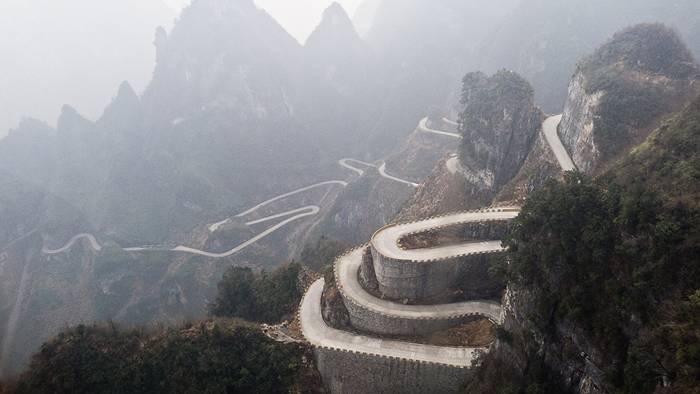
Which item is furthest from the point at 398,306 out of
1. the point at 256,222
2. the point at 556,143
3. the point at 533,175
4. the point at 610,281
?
the point at 256,222

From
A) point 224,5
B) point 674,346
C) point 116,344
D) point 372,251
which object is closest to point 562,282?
point 674,346

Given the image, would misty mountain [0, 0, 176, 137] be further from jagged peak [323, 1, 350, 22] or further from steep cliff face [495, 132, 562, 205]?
steep cliff face [495, 132, 562, 205]

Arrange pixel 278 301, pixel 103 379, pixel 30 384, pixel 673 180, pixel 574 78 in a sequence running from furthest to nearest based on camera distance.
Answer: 1. pixel 574 78
2. pixel 278 301
3. pixel 103 379
4. pixel 30 384
5. pixel 673 180

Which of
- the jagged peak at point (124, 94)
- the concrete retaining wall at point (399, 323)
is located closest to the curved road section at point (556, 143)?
the concrete retaining wall at point (399, 323)

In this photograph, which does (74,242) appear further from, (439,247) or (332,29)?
(332,29)

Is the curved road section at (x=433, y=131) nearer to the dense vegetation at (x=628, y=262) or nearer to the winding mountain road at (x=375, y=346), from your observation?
the winding mountain road at (x=375, y=346)

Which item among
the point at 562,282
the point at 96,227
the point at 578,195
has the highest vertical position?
the point at 578,195

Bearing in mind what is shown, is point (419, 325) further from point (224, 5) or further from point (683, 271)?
point (224, 5)
